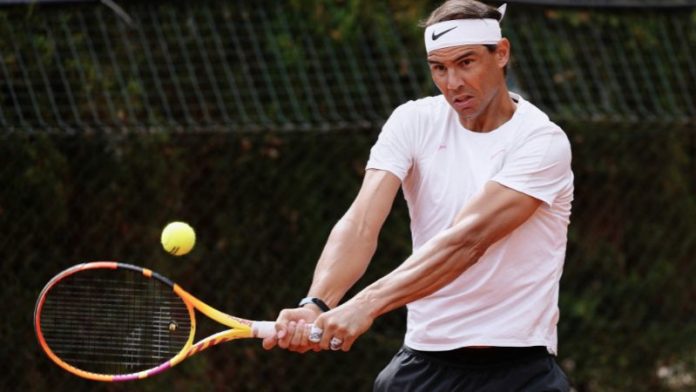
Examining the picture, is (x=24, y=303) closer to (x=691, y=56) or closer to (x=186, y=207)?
(x=186, y=207)

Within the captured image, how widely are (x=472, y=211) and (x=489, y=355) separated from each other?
45 cm

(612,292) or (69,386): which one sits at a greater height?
(69,386)

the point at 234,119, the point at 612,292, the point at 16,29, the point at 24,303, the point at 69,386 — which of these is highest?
the point at 16,29

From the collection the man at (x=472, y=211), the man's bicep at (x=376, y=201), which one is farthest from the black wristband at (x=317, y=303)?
the man's bicep at (x=376, y=201)

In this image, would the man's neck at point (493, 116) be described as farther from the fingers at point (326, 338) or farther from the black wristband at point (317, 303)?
the fingers at point (326, 338)

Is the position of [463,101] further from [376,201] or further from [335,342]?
[335,342]

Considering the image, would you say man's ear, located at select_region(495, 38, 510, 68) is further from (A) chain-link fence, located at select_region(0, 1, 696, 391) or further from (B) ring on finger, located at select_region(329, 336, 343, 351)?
(A) chain-link fence, located at select_region(0, 1, 696, 391)

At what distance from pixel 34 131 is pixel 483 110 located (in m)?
2.06

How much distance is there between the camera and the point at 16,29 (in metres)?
5.14

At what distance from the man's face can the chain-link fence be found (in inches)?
65.4

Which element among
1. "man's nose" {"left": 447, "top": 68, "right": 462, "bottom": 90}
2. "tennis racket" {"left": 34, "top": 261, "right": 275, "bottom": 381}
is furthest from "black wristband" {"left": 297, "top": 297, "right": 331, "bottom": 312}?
"man's nose" {"left": 447, "top": 68, "right": 462, "bottom": 90}

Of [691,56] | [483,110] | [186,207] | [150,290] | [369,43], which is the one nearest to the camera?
[483,110]

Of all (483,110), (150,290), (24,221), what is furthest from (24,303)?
(483,110)

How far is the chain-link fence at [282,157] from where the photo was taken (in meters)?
5.11
